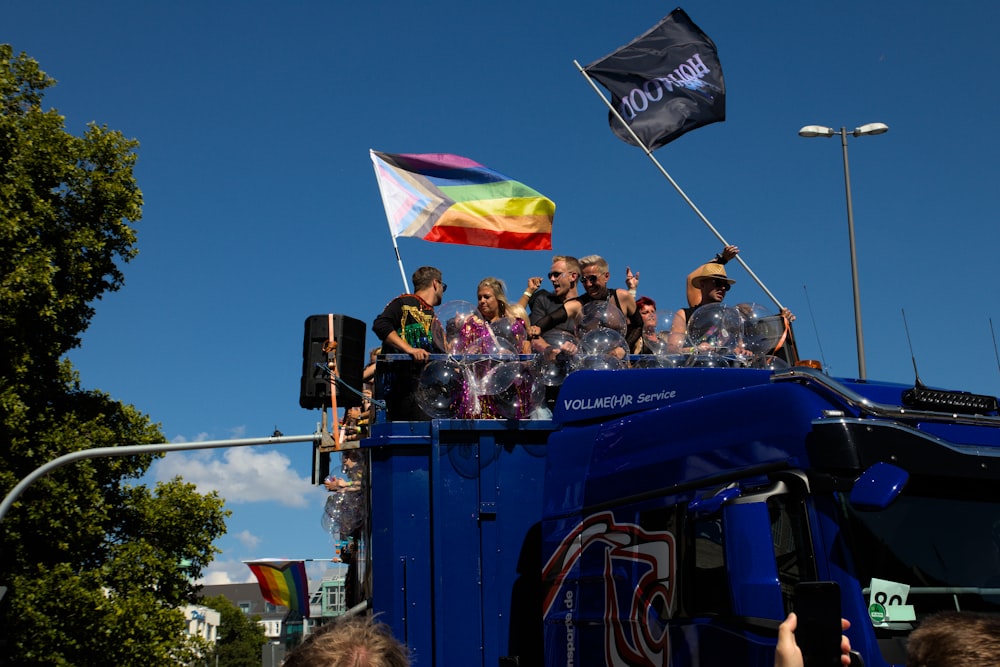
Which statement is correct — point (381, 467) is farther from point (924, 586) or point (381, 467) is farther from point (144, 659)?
point (144, 659)

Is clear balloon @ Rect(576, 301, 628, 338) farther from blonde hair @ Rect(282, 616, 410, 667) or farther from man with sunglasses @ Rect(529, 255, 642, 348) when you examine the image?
blonde hair @ Rect(282, 616, 410, 667)

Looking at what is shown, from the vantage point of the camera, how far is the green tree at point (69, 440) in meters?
17.9

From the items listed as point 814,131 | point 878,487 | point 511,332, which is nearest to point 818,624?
point 878,487

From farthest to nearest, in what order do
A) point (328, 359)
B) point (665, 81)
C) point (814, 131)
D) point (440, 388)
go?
point (814, 131) < point (665, 81) < point (328, 359) < point (440, 388)

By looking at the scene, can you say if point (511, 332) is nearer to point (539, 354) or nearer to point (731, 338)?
point (539, 354)

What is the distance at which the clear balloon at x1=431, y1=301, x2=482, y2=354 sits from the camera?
25.5 ft

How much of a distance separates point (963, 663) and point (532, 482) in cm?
467

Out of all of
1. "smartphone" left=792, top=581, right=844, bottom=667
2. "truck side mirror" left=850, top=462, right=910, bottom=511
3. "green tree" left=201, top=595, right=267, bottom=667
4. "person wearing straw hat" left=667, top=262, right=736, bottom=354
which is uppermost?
"person wearing straw hat" left=667, top=262, right=736, bottom=354

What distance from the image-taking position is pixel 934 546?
15.3 feet

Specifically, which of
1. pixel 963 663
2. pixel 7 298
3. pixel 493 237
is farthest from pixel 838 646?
pixel 7 298

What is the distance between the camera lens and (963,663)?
7.37 ft

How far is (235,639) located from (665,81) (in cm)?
11560

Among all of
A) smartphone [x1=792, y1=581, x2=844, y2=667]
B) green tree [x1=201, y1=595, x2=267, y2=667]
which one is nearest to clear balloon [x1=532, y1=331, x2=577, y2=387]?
smartphone [x1=792, y1=581, x2=844, y2=667]

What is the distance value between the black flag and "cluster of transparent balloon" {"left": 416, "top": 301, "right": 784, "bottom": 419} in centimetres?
450
